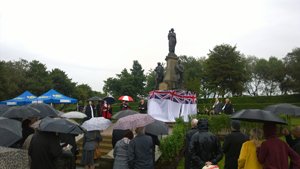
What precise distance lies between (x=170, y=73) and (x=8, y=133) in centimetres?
1952

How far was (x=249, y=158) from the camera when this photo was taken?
16.1 feet

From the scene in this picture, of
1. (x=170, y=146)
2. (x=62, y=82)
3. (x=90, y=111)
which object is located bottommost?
(x=170, y=146)

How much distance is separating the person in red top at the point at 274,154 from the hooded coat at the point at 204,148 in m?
1.25

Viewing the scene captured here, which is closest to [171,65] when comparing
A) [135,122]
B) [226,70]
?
[135,122]

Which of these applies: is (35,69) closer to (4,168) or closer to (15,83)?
(15,83)

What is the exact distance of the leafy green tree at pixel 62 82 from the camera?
219 ft

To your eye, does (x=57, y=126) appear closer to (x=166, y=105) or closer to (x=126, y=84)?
(x=166, y=105)

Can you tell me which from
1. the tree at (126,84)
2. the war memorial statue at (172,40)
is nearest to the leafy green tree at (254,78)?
the tree at (126,84)

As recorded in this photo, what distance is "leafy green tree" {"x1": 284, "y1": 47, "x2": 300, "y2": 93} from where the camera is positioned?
4906 centimetres

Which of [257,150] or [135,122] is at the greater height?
[135,122]

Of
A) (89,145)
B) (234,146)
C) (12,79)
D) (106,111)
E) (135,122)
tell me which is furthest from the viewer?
(12,79)

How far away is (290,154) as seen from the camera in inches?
188

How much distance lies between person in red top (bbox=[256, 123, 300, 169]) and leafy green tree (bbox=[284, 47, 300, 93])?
4722 cm

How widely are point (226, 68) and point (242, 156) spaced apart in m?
51.5
